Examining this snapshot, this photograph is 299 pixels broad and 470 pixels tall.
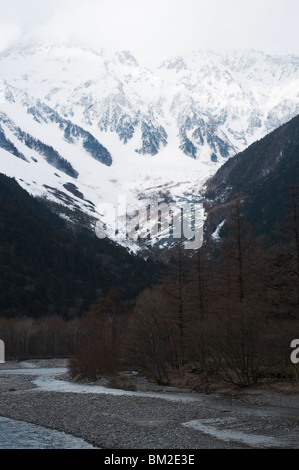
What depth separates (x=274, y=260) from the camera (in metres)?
57.2

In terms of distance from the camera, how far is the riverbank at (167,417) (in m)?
24.9

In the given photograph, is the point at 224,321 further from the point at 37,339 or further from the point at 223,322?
the point at 37,339

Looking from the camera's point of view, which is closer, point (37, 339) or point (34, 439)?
point (34, 439)

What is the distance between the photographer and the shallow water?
25362 mm

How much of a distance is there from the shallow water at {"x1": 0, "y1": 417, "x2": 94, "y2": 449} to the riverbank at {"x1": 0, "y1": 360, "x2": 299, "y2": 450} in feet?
2.34

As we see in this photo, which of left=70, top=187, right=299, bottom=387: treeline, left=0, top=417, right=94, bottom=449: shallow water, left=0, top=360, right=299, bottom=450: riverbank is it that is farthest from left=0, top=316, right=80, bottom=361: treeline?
left=0, top=417, right=94, bottom=449: shallow water

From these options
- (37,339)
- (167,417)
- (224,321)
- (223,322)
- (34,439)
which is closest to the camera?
(34,439)

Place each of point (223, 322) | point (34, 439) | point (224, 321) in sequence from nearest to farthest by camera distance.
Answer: point (34, 439) → point (224, 321) → point (223, 322)

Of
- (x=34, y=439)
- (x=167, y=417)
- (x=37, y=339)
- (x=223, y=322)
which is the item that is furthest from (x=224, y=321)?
(x=37, y=339)

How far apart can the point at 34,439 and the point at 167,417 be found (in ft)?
29.6

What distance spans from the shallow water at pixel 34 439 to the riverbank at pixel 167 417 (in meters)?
0.71

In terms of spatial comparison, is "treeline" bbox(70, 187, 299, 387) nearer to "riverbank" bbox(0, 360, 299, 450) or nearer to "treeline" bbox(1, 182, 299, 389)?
"treeline" bbox(1, 182, 299, 389)

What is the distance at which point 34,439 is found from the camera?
89.4 feet

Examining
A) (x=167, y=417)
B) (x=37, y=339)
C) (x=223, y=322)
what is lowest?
(x=167, y=417)
